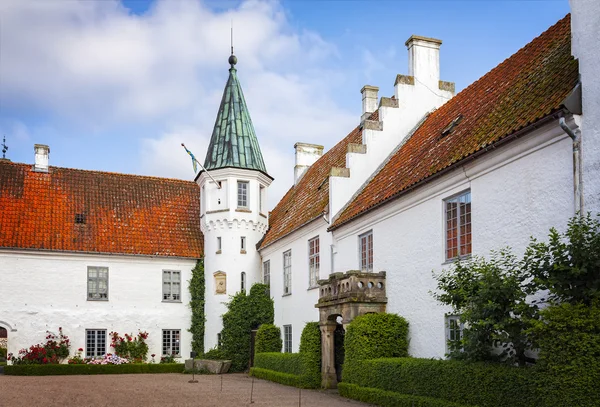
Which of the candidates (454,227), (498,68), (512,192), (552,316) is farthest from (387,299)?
(552,316)

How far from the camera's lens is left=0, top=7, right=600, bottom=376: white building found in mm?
13289

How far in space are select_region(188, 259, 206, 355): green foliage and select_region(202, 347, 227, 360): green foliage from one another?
149cm

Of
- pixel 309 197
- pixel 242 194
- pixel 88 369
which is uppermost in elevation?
pixel 242 194

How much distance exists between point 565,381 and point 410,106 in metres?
14.9

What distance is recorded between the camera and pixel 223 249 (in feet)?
104

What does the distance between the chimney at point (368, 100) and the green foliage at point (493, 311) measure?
15.7 metres

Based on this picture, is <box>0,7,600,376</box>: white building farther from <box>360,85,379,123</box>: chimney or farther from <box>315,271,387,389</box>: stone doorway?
<box>315,271,387,389</box>: stone doorway

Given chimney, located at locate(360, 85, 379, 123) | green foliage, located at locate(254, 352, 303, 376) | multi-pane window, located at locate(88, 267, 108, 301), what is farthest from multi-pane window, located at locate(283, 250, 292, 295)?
multi-pane window, located at locate(88, 267, 108, 301)

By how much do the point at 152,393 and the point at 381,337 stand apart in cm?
651

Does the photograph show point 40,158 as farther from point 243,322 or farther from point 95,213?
point 243,322

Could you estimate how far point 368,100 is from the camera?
92.4 feet

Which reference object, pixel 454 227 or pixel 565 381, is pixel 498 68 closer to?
pixel 454 227

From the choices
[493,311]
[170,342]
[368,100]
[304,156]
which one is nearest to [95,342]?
[170,342]

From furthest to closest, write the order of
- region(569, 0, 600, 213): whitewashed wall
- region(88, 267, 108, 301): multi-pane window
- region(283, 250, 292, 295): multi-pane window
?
1. region(88, 267, 108, 301): multi-pane window
2. region(283, 250, 292, 295): multi-pane window
3. region(569, 0, 600, 213): whitewashed wall
